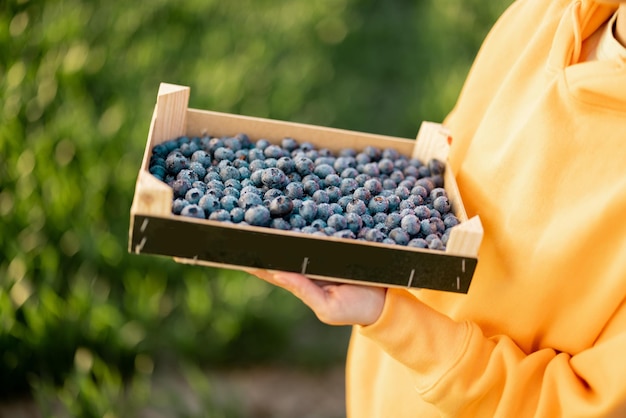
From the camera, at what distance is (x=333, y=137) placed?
127cm

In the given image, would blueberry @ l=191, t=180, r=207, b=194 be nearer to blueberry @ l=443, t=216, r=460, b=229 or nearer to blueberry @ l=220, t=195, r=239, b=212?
blueberry @ l=220, t=195, r=239, b=212

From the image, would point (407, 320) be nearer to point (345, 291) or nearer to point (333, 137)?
point (345, 291)

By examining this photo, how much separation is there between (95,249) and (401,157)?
3.69ft

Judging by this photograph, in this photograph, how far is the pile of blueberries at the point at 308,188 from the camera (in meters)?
1.00

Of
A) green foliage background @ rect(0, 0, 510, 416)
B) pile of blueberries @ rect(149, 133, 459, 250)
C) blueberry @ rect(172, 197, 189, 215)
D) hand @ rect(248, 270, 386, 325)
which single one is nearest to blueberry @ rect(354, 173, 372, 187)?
pile of blueberries @ rect(149, 133, 459, 250)

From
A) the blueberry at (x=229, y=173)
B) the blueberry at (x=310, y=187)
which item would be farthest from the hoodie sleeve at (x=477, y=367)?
the blueberry at (x=229, y=173)

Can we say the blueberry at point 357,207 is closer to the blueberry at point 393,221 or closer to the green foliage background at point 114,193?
the blueberry at point 393,221

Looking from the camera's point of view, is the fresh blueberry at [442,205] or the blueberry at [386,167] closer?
the fresh blueberry at [442,205]

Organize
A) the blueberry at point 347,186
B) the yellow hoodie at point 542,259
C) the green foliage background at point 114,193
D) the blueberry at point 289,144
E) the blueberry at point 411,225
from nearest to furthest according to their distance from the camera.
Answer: the yellow hoodie at point 542,259 → the blueberry at point 411,225 → the blueberry at point 347,186 → the blueberry at point 289,144 → the green foliage background at point 114,193

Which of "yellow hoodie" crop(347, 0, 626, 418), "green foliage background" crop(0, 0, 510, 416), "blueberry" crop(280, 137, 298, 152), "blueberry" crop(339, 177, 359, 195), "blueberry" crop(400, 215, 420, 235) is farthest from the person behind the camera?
"green foliage background" crop(0, 0, 510, 416)

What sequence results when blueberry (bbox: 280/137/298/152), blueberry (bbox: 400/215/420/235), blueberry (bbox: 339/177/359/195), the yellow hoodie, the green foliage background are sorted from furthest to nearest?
the green foliage background → blueberry (bbox: 280/137/298/152) → blueberry (bbox: 339/177/359/195) → blueberry (bbox: 400/215/420/235) → the yellow hoodie

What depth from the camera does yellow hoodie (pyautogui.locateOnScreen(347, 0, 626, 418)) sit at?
35.4 inches

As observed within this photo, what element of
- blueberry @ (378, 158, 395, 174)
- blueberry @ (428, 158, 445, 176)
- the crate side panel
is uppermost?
blueberry @ (428, 158, 445, 176)

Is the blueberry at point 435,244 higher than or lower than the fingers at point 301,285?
higher
